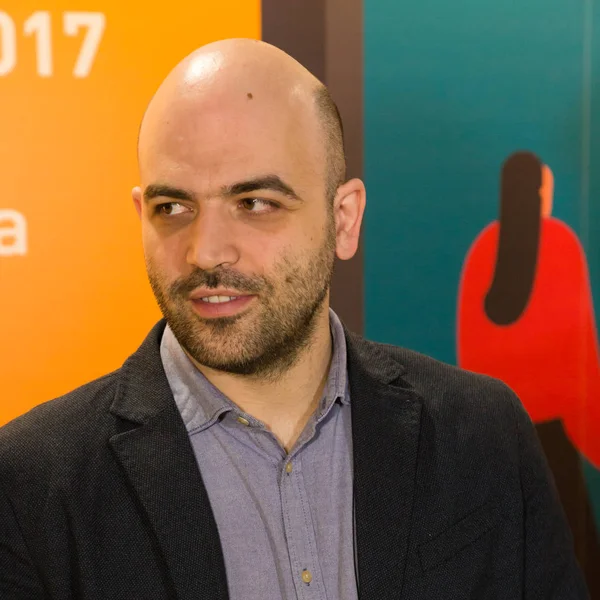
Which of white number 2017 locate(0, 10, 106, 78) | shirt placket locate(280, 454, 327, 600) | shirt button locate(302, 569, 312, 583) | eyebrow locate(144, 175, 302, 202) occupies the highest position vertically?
white number 2017 locate(0, 10, 106, 78)

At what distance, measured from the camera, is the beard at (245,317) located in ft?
4.36

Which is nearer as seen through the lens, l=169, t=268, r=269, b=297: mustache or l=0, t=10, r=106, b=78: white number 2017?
l=169, t=268, r=269, b=297: mustache

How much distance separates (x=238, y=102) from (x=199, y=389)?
46 centimetres

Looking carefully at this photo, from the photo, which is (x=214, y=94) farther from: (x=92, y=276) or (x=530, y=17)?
(x=530, y=17)

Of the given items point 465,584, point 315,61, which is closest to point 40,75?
point 315,61

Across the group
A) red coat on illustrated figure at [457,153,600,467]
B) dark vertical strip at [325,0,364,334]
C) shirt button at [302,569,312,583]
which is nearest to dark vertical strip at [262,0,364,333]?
dark vertical strip at [325,0,364,334]

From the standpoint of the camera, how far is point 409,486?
1426 mm

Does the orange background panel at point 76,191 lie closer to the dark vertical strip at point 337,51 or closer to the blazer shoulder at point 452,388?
the dark vertical strip at point 337,51

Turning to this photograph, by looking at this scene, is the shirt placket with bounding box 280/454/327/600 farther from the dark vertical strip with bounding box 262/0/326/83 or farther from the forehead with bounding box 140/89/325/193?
the dark vertical strip with bounding box 262/0/326/83

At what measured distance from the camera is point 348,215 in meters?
1.54

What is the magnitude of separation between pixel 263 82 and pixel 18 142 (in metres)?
0.71

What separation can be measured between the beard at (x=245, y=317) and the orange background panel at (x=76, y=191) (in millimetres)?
560

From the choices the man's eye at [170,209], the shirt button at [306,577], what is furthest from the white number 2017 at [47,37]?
the shirt button at [306,577]

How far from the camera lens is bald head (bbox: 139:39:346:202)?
1.33m
